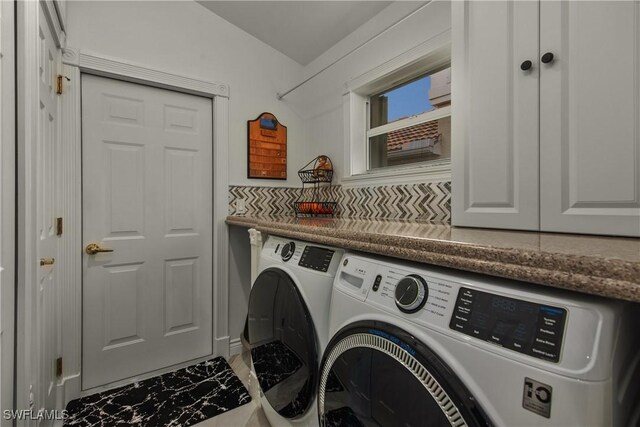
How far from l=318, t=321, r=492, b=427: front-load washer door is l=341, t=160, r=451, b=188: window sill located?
1126 millimetres

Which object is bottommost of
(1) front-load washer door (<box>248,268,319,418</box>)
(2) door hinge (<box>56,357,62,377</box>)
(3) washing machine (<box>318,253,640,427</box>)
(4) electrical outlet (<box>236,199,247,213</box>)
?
(2) door hinge (<box>56,357,62,377</box>)

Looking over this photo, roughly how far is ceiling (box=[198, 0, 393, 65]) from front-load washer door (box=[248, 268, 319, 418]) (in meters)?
1.80

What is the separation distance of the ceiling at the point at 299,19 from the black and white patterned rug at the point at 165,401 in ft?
8.52

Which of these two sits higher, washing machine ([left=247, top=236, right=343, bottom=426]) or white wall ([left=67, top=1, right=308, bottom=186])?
white wall ([left=67, top=1, right=308, bottom=186])

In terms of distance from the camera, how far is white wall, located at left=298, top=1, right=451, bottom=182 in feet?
5.49

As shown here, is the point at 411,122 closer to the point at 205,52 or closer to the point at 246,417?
the point at 205,52

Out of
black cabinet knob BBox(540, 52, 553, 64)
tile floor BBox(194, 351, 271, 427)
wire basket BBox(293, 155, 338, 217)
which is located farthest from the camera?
wire basket BBox(293, 155, 338, 217)

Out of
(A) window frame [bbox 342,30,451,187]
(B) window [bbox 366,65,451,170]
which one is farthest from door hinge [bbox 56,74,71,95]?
(B) window [bbox 366,65,451,170]

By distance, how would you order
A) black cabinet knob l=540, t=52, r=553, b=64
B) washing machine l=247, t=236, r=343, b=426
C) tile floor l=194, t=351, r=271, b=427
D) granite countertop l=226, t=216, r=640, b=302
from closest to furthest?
granite countertop l=226, t=216, r=640, b=302 < black cabinet knob l=540, t=52, r=553, b=64 < washing machine l=247, t=236, r=343, b=426 < tile floor l=194, t=351, r=271, b=427

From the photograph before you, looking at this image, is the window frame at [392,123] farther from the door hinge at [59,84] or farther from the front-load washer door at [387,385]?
the door hinge at [59,84]

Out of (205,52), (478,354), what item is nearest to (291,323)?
(478,354)

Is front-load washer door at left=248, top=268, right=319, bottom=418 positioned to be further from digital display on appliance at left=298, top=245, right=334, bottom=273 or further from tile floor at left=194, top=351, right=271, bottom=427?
tile floor at left=194, top=351, right=271, bottom=427

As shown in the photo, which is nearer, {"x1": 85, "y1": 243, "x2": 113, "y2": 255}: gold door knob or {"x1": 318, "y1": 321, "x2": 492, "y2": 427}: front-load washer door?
{"x1": 318, "y1": 321, "x2": 492, "y2": 427}: front-load washer door

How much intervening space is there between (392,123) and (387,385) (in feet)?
5.75
